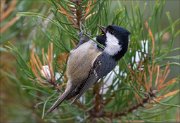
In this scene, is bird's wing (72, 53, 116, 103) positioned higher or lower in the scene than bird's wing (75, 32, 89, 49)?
lower

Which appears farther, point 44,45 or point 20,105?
point 20,105

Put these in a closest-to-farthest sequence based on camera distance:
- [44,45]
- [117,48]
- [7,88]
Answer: [117,48], [44,45], [7,88]

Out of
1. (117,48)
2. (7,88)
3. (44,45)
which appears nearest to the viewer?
(117,48)

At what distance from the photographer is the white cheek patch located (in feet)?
Answer: 2.65

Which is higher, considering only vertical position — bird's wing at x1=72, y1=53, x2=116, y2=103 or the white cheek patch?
the white cheek patch

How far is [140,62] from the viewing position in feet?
2.80

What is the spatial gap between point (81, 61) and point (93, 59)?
4 centimetres

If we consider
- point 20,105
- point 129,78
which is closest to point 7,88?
point 20,105

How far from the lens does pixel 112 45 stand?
822 mm

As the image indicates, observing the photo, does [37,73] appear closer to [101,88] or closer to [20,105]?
[101,88]

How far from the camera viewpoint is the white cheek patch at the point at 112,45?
31.8 inches

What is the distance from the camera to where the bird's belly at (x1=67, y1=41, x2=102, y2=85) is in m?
0.83

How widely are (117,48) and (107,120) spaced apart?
0.17 meters

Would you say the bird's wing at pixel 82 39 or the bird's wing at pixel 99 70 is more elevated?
the bird's wing at pixel 82 39
